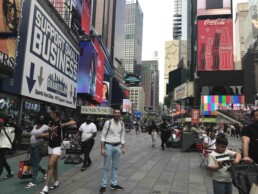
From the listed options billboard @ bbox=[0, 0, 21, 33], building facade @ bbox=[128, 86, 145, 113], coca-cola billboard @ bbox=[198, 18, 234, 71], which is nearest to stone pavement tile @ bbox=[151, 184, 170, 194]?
billboard @ bbox=[0, 0, 21, 33]

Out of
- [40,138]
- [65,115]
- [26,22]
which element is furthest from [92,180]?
[65,115]

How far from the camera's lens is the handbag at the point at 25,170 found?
7.66 meters

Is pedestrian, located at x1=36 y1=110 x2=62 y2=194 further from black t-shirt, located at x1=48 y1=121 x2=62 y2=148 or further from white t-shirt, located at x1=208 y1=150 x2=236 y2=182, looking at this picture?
white t-shirt, located at x1=208 y1=150 x2=236 y2=182

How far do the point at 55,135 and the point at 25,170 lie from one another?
5.01ft

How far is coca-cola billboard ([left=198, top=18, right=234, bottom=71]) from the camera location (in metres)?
80.9

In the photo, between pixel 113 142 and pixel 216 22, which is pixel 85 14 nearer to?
pixel 113 142

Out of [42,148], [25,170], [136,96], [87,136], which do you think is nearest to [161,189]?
Answer: [42,148]

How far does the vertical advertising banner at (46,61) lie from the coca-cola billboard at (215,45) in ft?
191

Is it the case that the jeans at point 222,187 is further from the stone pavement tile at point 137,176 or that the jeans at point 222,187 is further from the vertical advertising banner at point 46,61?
the vertical advertising banner at point 46,61

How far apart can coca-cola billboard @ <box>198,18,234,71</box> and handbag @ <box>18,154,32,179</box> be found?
77.5 m

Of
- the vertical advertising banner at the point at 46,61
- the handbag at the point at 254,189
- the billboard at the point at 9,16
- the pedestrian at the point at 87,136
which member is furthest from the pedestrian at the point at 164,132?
the handbag at the point at 254,189

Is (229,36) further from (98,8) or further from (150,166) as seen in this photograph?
(150,166)

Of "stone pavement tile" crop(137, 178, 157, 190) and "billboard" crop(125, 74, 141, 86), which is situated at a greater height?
"billboard" crop(125, 74, 141, 86)

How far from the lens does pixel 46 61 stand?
21.4 m
